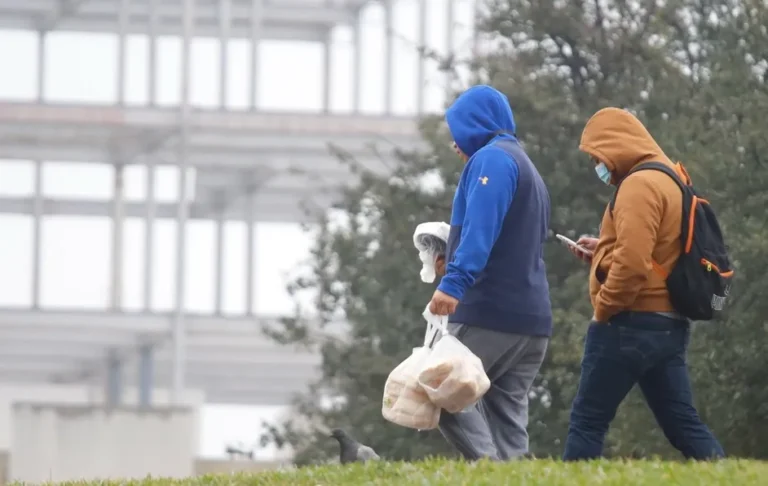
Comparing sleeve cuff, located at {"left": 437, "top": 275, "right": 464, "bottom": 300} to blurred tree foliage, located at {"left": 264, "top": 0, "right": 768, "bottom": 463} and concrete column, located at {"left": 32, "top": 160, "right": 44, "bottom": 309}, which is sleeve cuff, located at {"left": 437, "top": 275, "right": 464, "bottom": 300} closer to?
blurred tree foliage, located at {"left": 264, "top": 0, "right": 768, "bottom": 463}

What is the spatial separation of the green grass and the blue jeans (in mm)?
142

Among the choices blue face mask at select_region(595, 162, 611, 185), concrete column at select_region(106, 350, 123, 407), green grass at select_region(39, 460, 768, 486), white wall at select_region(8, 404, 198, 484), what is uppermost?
blue face mask at select_region(595, 162, 611, 185)

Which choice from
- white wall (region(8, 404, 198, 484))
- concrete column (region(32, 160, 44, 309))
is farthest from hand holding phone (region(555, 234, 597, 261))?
concrete column (region(32, 160, 44, 309))

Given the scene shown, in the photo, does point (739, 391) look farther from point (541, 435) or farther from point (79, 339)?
point (79, 339)

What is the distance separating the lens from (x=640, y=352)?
7.44 m

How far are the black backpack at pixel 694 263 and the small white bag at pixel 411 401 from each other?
103 cm

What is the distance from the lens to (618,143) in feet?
24.7

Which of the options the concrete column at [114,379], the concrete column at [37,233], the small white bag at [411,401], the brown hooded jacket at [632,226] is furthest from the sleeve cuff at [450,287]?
the concrete column at [114,379]

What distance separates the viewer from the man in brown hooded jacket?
731 cm

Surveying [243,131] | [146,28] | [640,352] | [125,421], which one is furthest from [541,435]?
[146,28]

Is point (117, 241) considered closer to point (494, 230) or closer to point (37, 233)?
point (37, 233)

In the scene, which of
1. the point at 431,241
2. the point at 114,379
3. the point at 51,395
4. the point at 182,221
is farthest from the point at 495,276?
the point at 51,395

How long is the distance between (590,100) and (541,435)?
13.9ft

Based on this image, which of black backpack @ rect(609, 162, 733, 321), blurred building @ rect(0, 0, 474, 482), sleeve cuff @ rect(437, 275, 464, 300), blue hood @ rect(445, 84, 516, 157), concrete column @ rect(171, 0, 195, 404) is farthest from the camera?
concrete column @ rect(171, 0, 195, 404)
